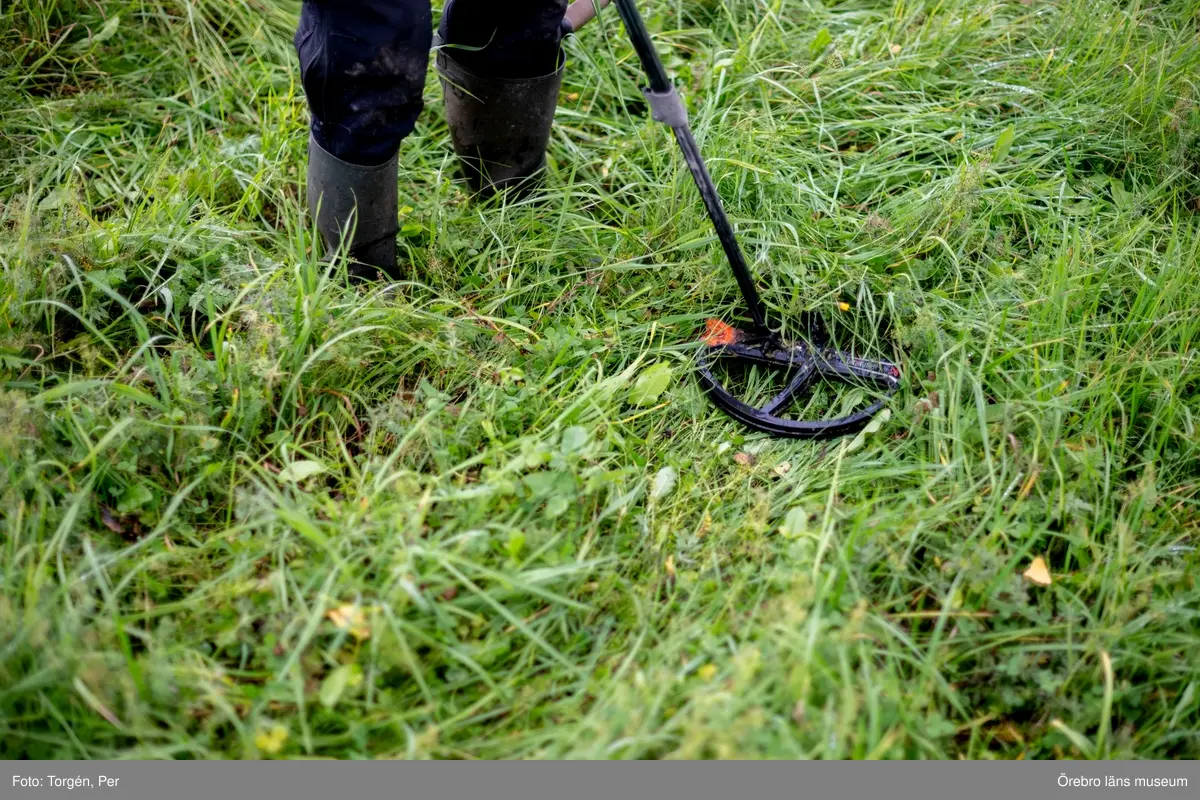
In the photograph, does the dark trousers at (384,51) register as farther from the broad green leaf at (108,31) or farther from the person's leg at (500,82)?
the broad green leaf at (108,31)

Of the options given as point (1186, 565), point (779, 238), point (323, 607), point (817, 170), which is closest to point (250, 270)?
point (323, 607)

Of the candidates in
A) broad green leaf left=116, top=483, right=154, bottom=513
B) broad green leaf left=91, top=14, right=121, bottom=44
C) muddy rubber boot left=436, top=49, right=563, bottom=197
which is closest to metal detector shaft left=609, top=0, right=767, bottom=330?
muddy rubber boot left=436, top=49, right=563, bottom=197

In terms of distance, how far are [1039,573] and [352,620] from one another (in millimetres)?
1386

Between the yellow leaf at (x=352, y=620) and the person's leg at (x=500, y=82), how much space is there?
1436 millimetres

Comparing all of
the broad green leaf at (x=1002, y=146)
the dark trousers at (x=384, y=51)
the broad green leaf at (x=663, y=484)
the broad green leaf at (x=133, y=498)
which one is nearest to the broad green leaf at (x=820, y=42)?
the broad green leaf at (x=1002, y=146)

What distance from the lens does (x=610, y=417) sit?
6.89ft

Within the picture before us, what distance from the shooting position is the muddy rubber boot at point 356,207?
212 centimetres

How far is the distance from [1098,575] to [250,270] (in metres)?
2.12

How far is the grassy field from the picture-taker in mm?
1569

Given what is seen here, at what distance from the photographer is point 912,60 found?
9.51 feet

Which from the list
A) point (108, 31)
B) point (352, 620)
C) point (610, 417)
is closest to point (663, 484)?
point (610, 417)

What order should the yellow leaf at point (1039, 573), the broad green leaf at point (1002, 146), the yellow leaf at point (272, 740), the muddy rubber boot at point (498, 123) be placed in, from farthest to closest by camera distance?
the broad green leaf at point (1002, 146) → the muddy rubber boot at point (498, 123) → the yellow leaf at point (1039, 573) → the yellow leaf at point (272, 740)

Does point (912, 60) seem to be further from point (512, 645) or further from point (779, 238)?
point (512, 645)

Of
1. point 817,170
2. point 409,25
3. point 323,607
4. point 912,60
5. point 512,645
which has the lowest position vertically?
point 512,645
